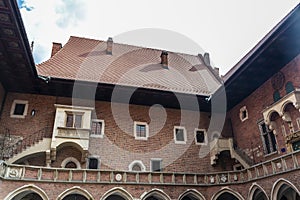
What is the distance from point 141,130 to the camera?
17719 millimetres

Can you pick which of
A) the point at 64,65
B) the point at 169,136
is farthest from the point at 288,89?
the point at 64,65

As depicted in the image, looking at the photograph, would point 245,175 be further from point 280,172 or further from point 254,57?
point 254,57

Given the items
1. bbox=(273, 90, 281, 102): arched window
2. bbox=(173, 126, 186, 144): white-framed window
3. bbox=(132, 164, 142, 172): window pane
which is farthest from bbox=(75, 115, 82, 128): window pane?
bbox=(273, 90, 281, 102): arched window

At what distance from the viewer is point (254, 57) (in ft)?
47.1

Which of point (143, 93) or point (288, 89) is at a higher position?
point (143, 93)

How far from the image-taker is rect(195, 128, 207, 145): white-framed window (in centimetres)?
1840

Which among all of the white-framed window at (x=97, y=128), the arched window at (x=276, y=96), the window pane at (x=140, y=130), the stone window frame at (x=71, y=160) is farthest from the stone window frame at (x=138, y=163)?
the arched window at (x=276, y=96)

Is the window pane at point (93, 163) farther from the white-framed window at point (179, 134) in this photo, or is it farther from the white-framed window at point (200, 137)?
the white-framed window at point (200, 137)

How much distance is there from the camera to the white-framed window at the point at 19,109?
52.8 feet

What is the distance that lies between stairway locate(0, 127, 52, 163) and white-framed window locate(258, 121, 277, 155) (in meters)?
11.7

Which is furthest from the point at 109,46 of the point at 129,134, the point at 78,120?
the point at 129,134

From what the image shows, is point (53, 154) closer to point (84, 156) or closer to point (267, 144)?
point (84, 156)

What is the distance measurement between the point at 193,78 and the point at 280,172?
10.7 meters

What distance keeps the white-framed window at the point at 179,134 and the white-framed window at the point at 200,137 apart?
→ 882 mm
